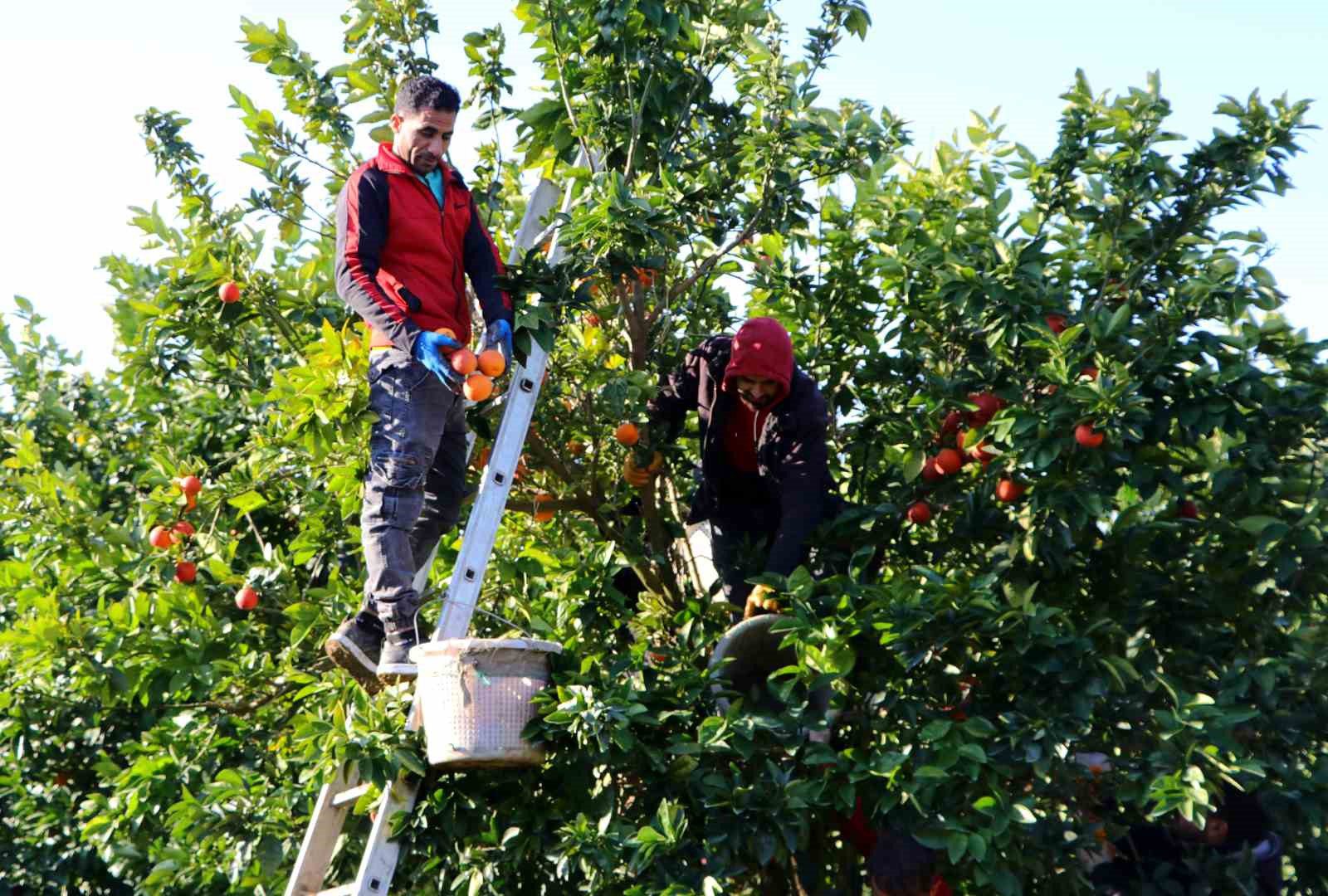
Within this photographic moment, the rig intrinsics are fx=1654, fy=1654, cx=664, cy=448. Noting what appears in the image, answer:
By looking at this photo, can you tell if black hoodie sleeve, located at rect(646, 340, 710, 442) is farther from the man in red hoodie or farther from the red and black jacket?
the red and black jacket

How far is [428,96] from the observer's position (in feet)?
15.2

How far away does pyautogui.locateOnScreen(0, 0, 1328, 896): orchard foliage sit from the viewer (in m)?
4.73

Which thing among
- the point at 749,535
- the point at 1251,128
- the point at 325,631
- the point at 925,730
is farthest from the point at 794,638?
the point at 1251,128

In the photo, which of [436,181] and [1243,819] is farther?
[1243,819]

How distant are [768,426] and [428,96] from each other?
1590 mm

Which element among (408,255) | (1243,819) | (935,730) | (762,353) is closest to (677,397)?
(762,353)

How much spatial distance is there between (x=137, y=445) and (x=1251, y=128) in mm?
5485

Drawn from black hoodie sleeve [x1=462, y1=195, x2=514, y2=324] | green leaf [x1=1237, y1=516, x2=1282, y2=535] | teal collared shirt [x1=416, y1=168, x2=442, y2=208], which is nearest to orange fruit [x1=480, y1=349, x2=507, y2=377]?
black hoodie sleeve [x1=462, y1=195, x2=514, y2=324]

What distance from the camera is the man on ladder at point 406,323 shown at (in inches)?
177

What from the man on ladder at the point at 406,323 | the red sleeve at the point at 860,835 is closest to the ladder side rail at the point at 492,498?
the man on ladder at the point at 406,323

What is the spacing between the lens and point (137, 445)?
8273mm

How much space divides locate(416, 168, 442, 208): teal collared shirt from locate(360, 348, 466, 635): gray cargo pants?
519mm

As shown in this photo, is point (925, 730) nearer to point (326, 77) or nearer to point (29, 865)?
point (326, 77)

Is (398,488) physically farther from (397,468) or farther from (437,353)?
(437,353)
